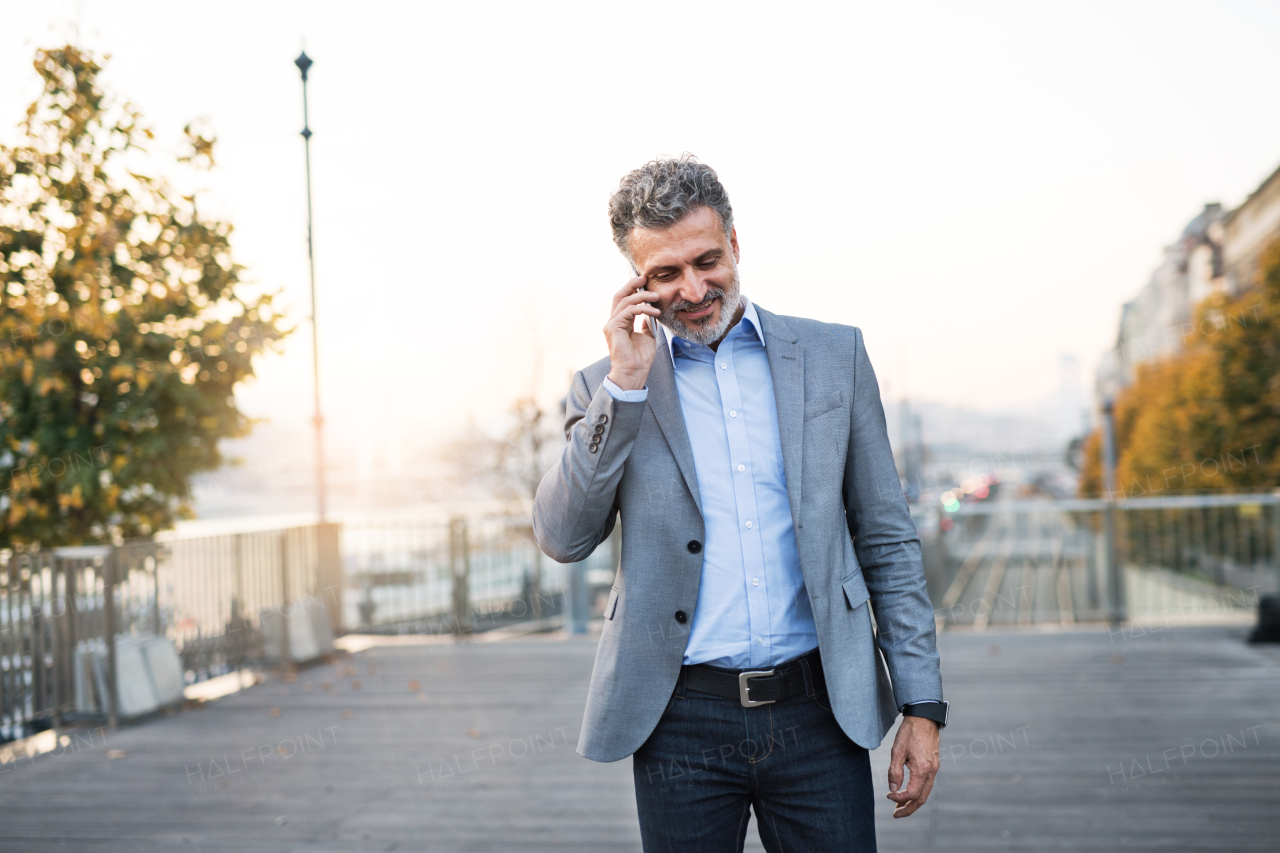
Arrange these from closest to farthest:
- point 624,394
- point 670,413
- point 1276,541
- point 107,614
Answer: point 624,394 → point 670,413 → point 107,614 → point 1276,541

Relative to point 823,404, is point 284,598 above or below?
below

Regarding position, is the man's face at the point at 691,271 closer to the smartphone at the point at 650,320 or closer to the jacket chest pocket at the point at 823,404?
the smartphone at the point at 650,320

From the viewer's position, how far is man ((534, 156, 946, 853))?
1740 millimetres

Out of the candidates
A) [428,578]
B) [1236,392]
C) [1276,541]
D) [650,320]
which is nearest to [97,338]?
[428,578]

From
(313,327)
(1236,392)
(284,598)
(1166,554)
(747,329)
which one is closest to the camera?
(747,329)

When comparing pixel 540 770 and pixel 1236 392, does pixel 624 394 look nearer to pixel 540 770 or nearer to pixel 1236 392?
pixel 540 770

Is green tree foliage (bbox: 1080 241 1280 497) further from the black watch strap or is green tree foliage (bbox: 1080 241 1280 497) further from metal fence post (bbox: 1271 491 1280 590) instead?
the black watch strap

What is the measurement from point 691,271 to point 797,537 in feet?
1.71

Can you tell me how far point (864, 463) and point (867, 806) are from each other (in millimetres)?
638

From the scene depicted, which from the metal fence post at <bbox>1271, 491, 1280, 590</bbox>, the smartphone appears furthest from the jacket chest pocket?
the metal fence post at <bbox>1271, 491, 1280, 590</bbox>

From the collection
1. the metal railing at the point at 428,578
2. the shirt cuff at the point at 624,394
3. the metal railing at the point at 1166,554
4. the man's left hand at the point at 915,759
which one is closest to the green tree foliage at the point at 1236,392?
the metal railing at the point at 1166,554

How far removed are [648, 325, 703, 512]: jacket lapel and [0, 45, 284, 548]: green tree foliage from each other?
19.4 ft

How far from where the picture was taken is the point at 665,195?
1736 mm

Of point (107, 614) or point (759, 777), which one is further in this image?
point (107, 614)
